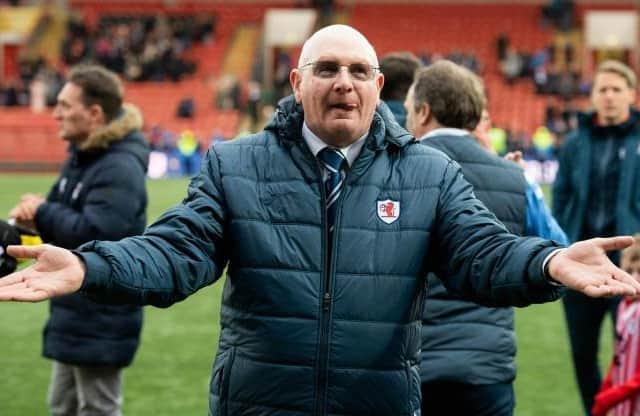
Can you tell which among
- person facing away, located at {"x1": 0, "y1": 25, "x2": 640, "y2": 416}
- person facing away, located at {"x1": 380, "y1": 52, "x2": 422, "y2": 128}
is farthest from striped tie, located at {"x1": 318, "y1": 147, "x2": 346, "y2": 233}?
person facing away, located at {"x1": 380, "y1": 52, "x2": 422, "y2": 128}

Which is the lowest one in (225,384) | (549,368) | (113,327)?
(549,368)

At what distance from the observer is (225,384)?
3.21 meters

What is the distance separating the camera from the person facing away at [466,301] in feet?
13.6

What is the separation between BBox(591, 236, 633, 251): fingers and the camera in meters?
2.77

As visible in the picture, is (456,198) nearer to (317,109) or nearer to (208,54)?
(317,109)

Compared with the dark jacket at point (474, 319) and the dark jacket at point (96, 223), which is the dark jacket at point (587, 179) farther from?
the dark jacket at point (96, 223)

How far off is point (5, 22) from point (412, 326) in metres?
39.5

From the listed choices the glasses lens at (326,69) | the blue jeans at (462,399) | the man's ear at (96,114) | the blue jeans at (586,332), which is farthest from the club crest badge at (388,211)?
the blue jeans at (586,332)

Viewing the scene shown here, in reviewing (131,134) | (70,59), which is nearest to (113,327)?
(131,134)

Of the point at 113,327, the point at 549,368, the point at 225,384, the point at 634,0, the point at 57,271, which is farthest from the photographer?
the point at 634,0

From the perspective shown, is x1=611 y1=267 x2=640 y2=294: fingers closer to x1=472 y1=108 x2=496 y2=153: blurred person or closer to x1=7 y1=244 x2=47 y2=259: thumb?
x1=7 y1=244 x2=47 y2=259: thumb

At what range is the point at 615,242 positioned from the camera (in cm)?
279

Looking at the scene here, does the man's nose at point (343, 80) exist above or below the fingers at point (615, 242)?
above

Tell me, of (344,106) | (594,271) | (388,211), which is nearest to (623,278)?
(594,271)
